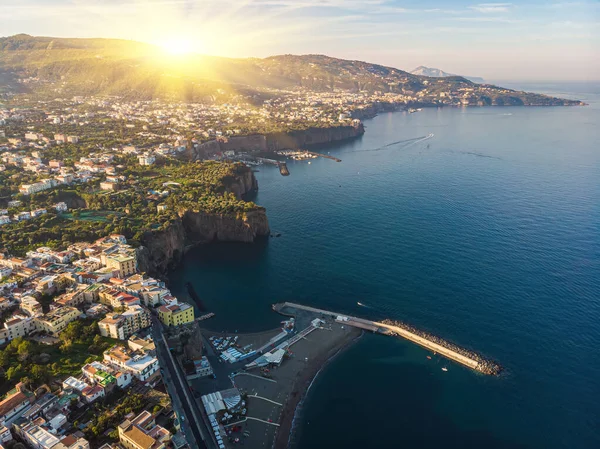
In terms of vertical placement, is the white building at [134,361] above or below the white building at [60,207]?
below

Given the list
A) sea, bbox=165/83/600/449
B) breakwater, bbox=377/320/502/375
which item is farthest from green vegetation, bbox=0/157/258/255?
breakwater, bbox=377/320/502/375

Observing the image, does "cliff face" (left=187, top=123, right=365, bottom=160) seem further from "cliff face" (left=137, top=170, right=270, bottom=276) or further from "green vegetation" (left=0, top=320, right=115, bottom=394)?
"green vegetation" (left=0, top=320, right=115, bottom=394)

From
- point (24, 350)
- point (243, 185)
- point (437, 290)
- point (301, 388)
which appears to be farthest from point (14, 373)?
point (243, 185)

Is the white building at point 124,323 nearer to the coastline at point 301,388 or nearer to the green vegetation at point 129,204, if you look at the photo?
the coastline at point 301,388

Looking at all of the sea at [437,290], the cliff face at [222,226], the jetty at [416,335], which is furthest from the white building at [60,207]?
the jetty at [416,335]

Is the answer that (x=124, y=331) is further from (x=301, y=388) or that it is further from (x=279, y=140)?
(x=279, y=140)
